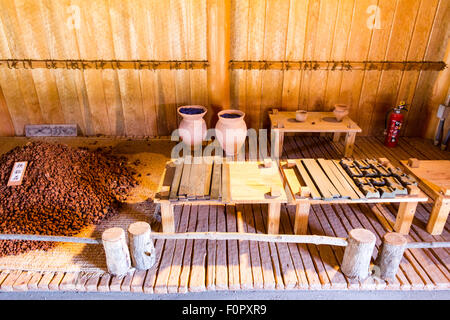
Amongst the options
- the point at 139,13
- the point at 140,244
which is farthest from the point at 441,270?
the point at 139,13

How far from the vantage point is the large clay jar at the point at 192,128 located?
5.40 metres

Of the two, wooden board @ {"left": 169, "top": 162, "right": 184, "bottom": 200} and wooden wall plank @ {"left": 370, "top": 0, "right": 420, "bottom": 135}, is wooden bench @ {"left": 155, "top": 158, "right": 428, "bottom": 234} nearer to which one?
wooden board @ {"left": 169, "top": 162, "right": 184, "bottom": 200}

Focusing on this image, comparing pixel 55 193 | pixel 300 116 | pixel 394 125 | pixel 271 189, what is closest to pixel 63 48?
pixel 55 193

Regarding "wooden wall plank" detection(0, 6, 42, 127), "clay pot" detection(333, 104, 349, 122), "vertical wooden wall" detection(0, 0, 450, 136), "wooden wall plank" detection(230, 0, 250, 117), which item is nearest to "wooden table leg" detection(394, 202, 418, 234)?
"clay pot" detection(333, 104, 349, 122)

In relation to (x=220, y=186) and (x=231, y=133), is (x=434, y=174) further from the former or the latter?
(x=231, y=133)

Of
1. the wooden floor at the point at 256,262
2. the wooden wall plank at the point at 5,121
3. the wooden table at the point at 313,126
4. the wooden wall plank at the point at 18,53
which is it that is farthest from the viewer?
the wooden wall plank at the point at 5,121

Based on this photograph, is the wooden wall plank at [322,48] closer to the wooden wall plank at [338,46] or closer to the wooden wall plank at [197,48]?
the wooden wall plank at [338,46]

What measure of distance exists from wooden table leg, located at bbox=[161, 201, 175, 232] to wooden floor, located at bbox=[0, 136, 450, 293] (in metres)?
0.15

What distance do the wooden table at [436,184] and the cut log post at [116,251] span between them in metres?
3.20

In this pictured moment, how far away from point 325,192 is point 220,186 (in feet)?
3.58

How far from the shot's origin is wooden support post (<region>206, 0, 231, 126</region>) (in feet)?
16.8

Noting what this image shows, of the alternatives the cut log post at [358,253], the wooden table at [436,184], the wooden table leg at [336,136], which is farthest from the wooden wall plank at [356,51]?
the cut log post at [358,253]

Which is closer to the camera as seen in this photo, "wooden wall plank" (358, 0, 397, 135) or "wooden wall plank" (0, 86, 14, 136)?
"wooden wall plank" (358, 0, 397, 135)
